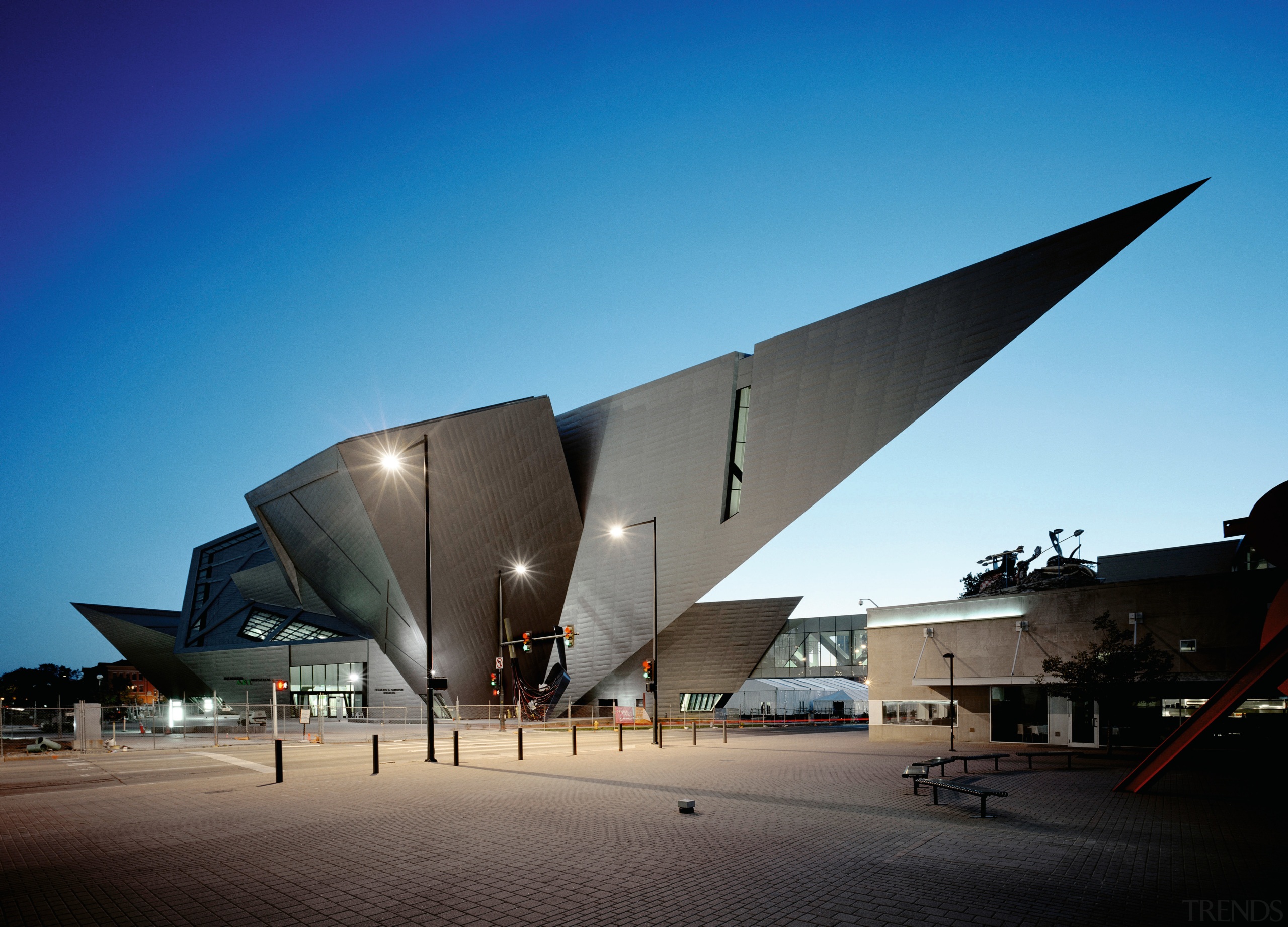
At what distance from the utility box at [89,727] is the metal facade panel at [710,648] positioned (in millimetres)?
22915

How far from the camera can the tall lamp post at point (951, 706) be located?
27922mm

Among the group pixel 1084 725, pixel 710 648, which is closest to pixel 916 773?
pixel 1084 725

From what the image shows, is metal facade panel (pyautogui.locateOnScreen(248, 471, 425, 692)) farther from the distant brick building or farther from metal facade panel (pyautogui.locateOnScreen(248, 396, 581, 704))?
the distant brick building

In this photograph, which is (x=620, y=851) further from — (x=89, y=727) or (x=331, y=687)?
(x=331, y=687)

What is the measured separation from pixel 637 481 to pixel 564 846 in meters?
31.2

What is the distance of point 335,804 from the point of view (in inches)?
519

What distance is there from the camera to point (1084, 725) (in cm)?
2708

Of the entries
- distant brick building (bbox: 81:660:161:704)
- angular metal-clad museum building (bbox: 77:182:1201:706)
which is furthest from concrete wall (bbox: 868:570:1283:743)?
distant brick building (bbox: 81:660:161:704)

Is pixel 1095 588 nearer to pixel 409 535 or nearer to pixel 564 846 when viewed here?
pixel 564 846

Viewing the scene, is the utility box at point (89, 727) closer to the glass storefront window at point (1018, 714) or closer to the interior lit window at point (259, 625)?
the glass storefront window at point (1018, 714)

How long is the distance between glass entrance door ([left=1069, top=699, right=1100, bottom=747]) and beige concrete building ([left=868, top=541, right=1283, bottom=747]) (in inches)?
1.3

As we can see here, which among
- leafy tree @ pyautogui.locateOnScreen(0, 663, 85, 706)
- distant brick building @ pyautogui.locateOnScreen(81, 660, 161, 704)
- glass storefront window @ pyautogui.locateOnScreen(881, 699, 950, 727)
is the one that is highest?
glass storefront window @ pyautogui.locateOnScreen(881, 699, 950, 727)

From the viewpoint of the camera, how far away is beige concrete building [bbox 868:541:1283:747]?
77.7 feet

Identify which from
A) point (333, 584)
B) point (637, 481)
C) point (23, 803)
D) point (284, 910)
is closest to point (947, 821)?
point (284, 910)
